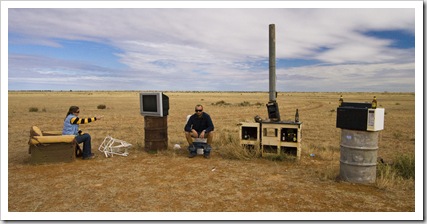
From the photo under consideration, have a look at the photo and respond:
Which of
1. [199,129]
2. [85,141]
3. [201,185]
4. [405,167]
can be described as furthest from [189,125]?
[405,167]

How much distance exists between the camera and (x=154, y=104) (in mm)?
8789

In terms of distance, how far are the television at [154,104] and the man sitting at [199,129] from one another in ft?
2.58

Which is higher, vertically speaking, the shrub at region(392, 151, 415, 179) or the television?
the television

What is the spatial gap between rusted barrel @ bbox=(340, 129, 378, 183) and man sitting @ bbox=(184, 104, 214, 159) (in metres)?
3.37

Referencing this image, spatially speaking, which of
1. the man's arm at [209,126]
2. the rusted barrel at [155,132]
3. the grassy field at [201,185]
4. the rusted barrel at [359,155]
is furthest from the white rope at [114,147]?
the rusted barrel at [359,155]

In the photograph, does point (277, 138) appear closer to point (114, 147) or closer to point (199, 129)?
point (199, 129)

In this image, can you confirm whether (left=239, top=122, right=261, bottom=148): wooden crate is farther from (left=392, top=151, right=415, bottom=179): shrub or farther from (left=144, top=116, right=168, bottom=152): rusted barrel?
(left=392, top=151, right=415, bottom=179): shrub

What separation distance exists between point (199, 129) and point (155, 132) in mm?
1262

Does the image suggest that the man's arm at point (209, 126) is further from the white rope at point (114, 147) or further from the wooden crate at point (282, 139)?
the white rope at point (114, 147)

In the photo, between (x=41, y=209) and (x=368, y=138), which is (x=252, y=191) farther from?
(x=41, y=209)

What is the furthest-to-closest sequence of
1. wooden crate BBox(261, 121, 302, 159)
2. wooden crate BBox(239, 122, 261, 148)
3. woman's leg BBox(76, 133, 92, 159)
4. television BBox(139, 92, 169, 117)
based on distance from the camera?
television BBox(139, 92, 169, 117)
wooden crate BBox(239, 122, 261, 148)
woman's leg BBox(76, 133, 92, 159)
wooden crate BBox(261, 121, 302, 159)

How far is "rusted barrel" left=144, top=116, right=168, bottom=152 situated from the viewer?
8.91 meters

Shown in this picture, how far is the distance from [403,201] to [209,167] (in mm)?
3808

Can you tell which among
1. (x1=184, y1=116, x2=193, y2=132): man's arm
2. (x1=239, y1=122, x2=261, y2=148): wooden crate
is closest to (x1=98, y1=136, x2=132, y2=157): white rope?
(x1=184, y1=116, x2=193, y2=132): man's arm
